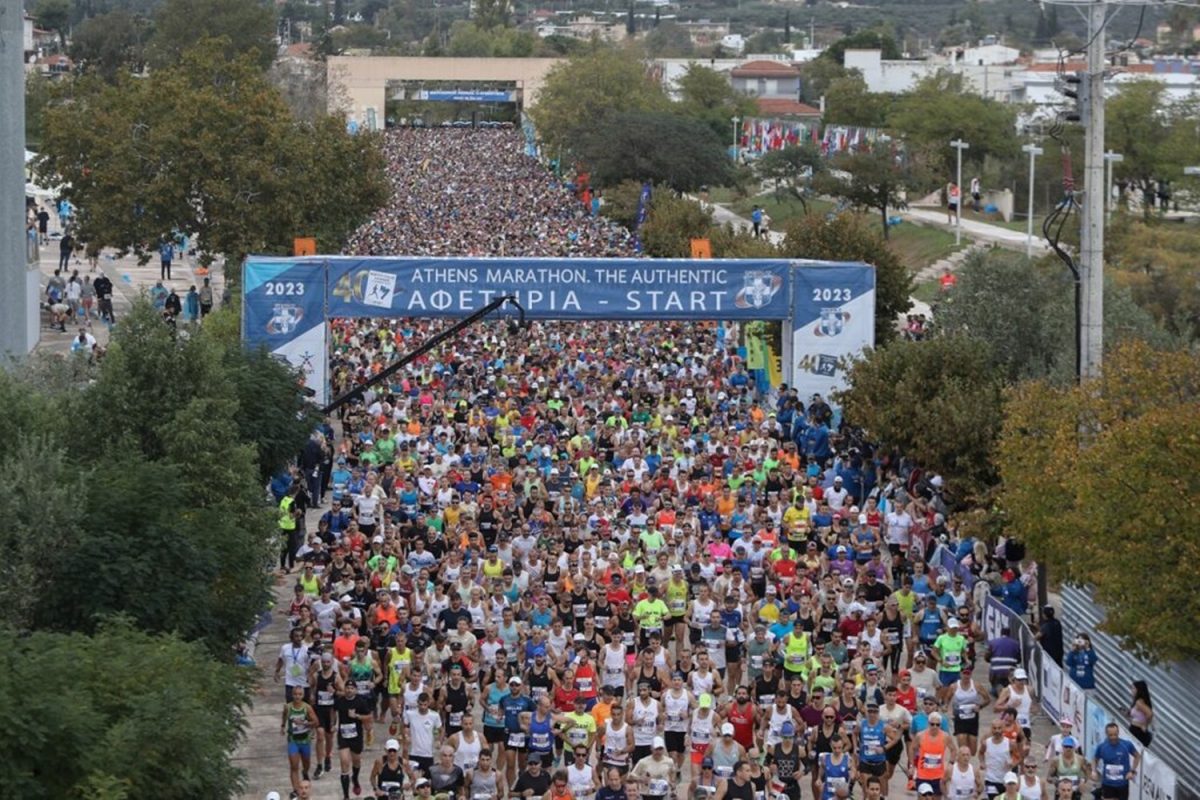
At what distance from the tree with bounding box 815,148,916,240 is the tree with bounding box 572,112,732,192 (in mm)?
4700

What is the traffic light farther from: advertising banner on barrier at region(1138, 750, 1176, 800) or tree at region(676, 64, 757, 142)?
tree at region(676, 64, 757, 142)

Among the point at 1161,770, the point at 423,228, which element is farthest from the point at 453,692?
the point at 423,228

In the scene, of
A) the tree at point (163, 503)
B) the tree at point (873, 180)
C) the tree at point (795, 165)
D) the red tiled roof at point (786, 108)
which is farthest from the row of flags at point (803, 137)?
the tree at point (163, 503)

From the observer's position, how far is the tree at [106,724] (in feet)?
41.6

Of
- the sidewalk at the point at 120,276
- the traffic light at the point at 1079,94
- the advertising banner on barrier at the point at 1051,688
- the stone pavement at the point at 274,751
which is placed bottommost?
the sidewalk at the point at 120,276

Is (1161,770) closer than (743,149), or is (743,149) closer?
(1161,770)

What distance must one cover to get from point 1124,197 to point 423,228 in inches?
1025

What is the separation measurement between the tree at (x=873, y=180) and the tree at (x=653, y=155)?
15.4 feet

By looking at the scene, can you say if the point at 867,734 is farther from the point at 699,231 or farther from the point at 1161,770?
the point at 699,231

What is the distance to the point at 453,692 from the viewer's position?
57.9ft

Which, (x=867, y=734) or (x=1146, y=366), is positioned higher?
(x=1146, y=366)

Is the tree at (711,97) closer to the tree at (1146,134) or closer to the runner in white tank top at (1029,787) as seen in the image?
the tree at (1146,134)

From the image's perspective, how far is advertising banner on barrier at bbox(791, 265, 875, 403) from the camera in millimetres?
33875

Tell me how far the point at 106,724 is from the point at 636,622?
297 inches
